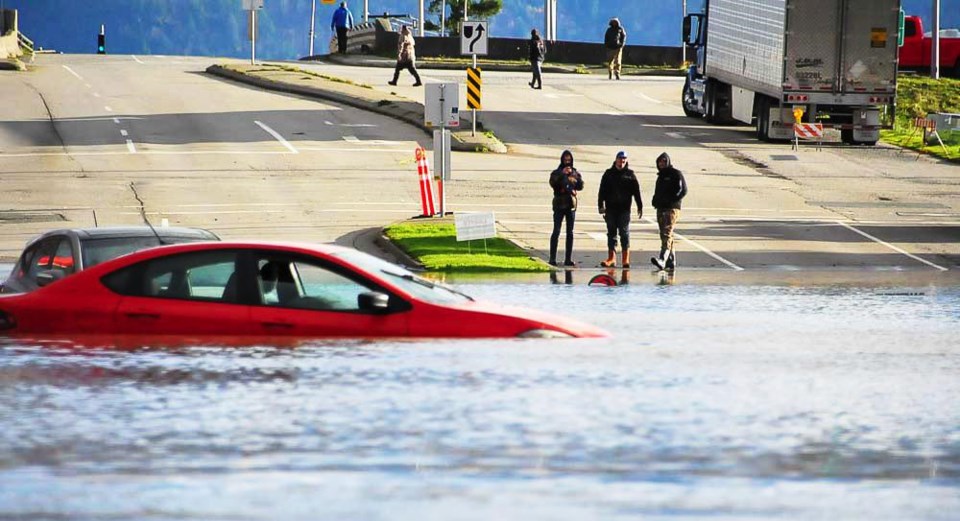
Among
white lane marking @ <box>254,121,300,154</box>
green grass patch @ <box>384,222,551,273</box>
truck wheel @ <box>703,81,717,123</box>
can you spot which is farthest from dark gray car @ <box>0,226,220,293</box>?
truck wheel @ <box>703,81,717,123</box>

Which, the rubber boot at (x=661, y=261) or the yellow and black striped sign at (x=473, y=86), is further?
the yellow and black striped sign at (x=473, y=86)

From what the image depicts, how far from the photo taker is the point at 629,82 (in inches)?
2542

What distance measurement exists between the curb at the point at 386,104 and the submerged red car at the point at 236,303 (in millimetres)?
29146

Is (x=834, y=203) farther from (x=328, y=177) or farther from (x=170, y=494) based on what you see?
(x=170, y=494)

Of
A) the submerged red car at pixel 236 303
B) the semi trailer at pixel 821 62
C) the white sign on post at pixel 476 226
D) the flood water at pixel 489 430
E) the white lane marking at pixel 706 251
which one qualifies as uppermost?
the semi trailer at pixel 821 62

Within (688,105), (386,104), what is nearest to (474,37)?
(386,104)

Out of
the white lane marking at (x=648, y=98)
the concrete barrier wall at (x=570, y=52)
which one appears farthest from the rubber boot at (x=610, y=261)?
the concrete barrier wall at (x=570, y=52)

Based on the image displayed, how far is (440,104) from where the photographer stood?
101ft

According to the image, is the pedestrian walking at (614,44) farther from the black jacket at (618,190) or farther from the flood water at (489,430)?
the flood water at (489,430)

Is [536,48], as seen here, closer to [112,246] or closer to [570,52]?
[570,52]

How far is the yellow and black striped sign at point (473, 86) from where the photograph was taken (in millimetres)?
38741

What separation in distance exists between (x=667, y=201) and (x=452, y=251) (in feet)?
11.7

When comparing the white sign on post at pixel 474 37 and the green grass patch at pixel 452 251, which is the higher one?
the white sign on post at pixel 474 37

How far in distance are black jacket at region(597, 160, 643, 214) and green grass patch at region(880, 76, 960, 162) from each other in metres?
22.7
